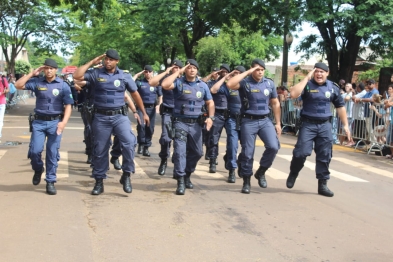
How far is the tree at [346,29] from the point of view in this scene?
1864cm

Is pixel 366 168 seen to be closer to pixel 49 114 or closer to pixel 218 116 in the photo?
pixel 218 116

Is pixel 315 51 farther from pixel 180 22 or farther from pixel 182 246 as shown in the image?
pixel 182 246

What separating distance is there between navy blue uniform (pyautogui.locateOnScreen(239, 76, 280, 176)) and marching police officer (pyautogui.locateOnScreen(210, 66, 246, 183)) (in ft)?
1.52

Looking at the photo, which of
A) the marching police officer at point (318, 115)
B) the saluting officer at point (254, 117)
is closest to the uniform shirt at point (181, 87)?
the saluting officer at point (254, 117)

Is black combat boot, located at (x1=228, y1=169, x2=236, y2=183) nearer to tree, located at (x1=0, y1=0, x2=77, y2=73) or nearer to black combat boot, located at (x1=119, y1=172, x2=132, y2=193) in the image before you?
black combat boot, located at (x1=119, y1=172, x2=132, y2=193)

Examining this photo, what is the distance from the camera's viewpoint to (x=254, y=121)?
8570 mm

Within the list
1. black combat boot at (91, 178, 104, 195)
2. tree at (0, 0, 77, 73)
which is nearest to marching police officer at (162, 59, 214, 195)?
black combat boot at (91, 178, 104, 195)

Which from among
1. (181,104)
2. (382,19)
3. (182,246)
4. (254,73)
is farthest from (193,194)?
(382,19)

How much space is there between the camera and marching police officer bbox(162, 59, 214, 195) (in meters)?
8.37

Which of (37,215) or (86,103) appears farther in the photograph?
(86,103)

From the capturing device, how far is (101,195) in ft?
26.5

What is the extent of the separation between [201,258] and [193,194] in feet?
10.1

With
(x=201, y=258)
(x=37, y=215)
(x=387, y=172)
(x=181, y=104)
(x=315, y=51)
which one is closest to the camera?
(x=201, y=258)

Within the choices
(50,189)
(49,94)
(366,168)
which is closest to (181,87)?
(49,94)
